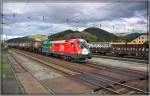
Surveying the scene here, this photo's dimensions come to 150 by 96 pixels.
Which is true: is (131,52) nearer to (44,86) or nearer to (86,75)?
(86,75)

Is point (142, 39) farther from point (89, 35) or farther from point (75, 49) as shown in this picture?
point (89, 35)

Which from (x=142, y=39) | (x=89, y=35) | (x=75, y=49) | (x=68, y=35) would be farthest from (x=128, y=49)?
(x=89, y=35)

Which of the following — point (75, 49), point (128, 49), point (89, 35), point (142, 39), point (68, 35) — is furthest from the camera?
point (89, 35)

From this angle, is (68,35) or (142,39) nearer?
(142,39)

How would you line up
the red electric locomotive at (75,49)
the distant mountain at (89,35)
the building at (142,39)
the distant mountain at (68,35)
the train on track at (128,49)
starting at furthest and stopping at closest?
1. the distant mountain at (89,35)
2. the building at (142,39)
3. the distant mountain at (68,35)
4. the train on track at (128,49)
5. the red electric locomotive at (75,49)

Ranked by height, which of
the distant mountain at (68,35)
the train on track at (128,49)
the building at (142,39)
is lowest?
the train on track at (128,49)

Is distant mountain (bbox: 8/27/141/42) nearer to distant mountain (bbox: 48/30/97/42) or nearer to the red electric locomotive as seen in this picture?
distant mountain (bbox: 48/30/97/42)

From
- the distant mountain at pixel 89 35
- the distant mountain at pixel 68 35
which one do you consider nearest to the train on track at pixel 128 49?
the distant mountain at pixel 89 35

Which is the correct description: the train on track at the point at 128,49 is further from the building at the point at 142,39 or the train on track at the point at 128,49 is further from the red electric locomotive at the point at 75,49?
the red electric locomotive at the point at 75,49

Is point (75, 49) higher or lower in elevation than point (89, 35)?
lower

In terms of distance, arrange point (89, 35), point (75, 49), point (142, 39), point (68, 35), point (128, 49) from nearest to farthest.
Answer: point (75, 49)
point (128, 49)
point (142, 39)
point (68, 35)
point (89, 35)

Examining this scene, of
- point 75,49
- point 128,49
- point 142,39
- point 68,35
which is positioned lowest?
point 128,49

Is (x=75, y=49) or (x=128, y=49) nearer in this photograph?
(x=75, y=49)

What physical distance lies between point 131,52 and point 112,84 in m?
29.0
